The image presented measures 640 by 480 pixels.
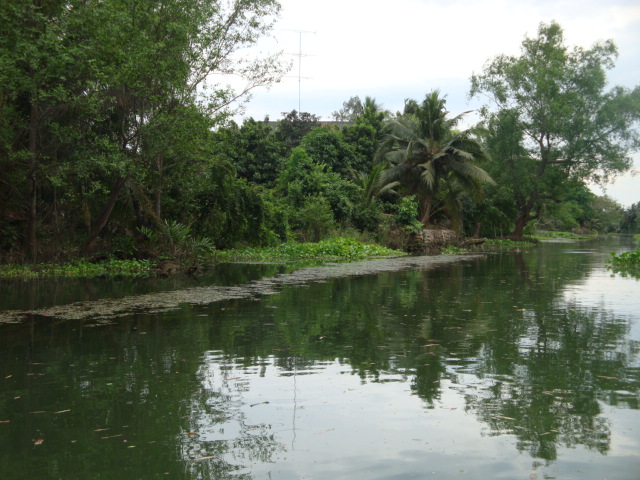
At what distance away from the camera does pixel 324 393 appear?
17.4ft

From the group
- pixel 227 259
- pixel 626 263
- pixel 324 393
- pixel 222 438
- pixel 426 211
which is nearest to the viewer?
pixel 222 438

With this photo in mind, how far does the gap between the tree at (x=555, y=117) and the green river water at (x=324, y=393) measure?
32.8 metres

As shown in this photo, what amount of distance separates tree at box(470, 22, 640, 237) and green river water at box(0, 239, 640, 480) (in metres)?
32.8

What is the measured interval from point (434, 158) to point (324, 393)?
30.0 meters

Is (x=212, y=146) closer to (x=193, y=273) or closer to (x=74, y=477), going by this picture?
(x=193, y=273)

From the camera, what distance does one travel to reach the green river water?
12.5 ft

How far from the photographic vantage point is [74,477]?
11.8 ft

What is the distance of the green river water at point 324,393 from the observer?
12.5ft

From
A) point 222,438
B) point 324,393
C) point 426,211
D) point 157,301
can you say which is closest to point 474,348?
point 324,393

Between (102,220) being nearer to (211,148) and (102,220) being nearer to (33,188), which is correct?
(33,188)

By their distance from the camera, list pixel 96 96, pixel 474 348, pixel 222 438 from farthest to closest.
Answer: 1. pixel 96 96
2. pixel 474 348
3. pixel 222 438

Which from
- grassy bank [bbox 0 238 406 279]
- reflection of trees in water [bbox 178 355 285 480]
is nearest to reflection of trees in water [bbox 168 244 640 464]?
reflection of trees in water [bbox 178 355 285 480]

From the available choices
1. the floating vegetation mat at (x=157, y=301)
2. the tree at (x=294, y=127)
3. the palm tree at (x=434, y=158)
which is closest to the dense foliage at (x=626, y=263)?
the floating vegetation mat at (x=157, y=301)

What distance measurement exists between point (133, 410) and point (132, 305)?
624 cm
